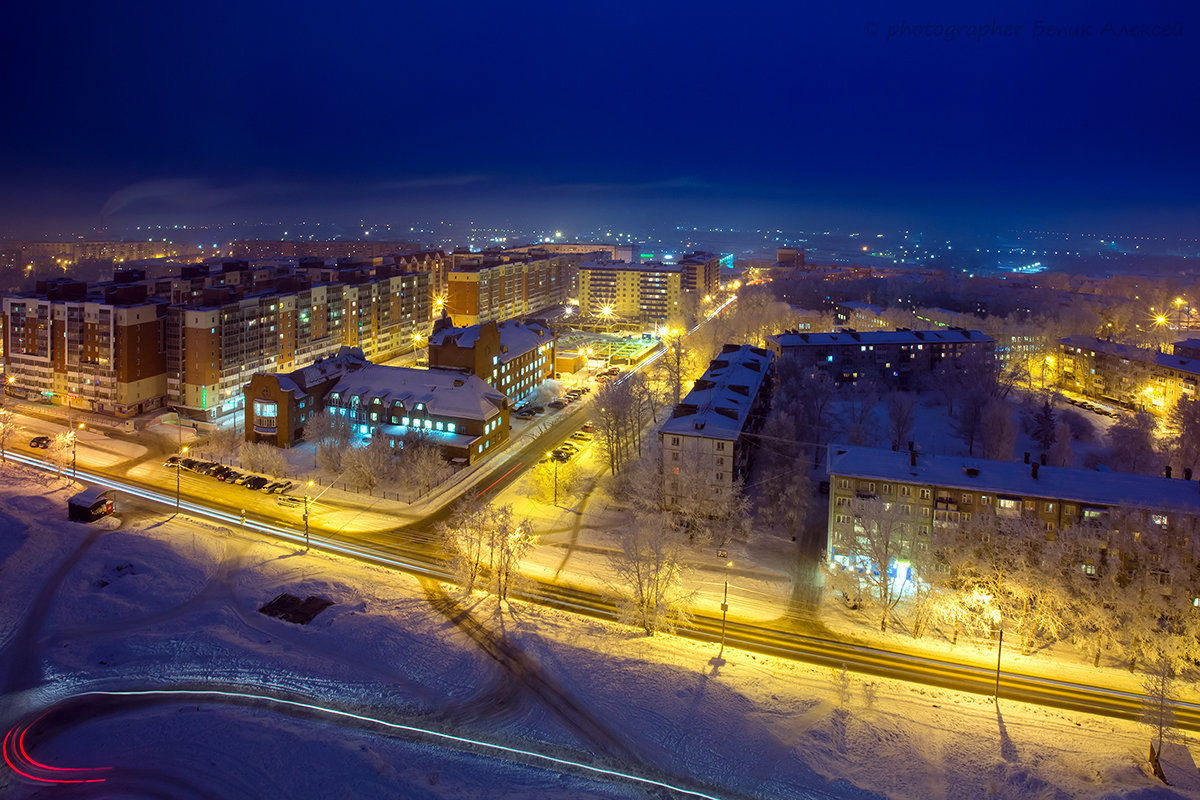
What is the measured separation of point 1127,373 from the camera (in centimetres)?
5684

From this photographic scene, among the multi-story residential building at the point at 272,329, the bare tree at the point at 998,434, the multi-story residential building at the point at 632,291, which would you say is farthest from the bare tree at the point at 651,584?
the multi-story residential building at the point at 632,291

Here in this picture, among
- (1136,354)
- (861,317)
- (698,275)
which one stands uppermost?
(698,275)

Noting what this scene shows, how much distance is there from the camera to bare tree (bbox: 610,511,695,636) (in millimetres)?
25484

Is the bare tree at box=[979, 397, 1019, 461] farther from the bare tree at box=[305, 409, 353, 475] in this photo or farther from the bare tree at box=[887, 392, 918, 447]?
the bare tree at box=[305, 409, 353, 475]

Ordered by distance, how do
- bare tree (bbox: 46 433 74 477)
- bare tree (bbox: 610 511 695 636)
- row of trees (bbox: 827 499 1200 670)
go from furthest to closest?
1. bare tree (bbox: 46 433 74 477)
2. bare tree (bbox: 610 511 695 636)
3. row of trees (bbox: 827 499 1200 670)

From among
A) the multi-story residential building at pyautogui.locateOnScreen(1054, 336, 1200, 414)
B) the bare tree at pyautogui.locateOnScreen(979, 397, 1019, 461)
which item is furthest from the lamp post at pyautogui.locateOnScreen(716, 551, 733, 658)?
the multi-story residential building at pyautogui.locateOnScreen(1054, 336, 1200, 414)

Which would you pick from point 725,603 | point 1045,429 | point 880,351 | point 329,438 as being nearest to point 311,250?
point 880,351

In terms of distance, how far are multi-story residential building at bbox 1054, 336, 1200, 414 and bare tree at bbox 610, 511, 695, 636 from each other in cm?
4309

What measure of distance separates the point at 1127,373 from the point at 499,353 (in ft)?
151

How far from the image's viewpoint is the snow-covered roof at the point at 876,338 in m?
58.1

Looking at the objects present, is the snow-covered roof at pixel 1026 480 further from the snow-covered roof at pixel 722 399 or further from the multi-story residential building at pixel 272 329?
the multi-story residential building at pixel 272 329

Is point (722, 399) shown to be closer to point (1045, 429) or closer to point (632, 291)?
point (1045, 429)

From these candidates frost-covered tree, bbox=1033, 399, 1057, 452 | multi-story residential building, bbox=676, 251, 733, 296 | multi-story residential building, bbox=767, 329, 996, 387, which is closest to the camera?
frost-covered tree, bbox=1033, 399, 1057, 452

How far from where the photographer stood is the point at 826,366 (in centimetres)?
5819
